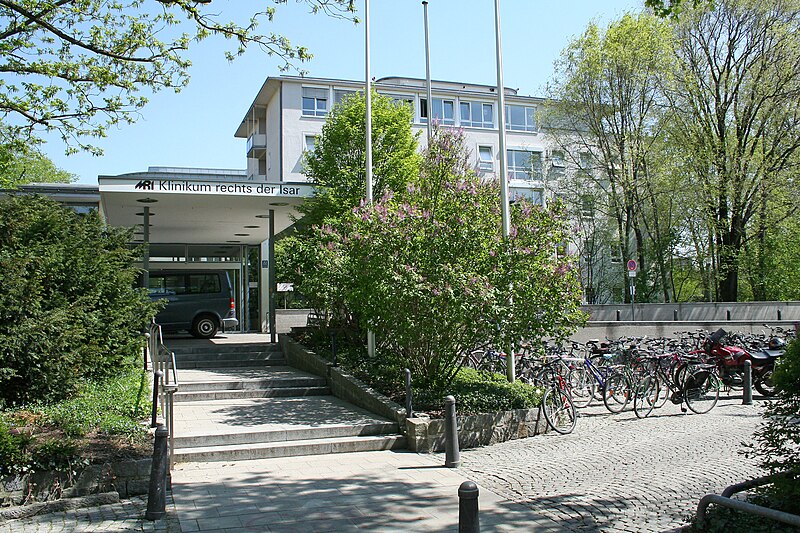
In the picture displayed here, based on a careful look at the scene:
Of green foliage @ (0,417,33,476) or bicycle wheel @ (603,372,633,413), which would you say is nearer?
green foliage @ (0,417,33,476)

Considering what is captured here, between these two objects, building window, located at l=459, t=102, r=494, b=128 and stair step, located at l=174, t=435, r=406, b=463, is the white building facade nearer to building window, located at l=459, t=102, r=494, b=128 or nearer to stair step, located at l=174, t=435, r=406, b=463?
building window, located at l=459, t=102, r=494, b=128

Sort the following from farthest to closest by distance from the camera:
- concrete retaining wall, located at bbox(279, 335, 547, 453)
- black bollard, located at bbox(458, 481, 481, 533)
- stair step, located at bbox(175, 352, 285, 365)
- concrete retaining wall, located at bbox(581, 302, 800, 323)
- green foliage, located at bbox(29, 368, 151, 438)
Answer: concrete retaining wall, located at bbox(581, 302, 800, 323) < stair step, located at bbox(175, 352, 285, 365) < concrete retaining wall, located at bbox(279, 335, 547, 453) < green foliage, located at bbox(29, 368, 151, 438) < black bollard, located at bbox(458, 481, 481, 533)

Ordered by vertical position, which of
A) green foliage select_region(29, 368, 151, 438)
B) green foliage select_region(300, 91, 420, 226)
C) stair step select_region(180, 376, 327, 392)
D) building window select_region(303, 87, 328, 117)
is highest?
building window select_region(303, 87, 328, 117)

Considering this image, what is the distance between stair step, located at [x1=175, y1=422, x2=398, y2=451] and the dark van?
42.1 ft

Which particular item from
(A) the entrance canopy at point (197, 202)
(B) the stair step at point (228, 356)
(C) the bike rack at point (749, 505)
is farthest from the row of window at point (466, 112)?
(C) the bike rack at point (749, 505)

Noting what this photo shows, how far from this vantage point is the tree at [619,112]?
103ft

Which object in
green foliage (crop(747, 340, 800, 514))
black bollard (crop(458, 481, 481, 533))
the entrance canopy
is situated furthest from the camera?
the entrance canopy

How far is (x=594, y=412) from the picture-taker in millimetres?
12156

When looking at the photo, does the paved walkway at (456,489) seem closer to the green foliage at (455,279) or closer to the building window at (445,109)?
the green foliage at (455,279)

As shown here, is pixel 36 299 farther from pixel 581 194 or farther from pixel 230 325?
pixel 581 194

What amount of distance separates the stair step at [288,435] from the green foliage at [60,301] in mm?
2271

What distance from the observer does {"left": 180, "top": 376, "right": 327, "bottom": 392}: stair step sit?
12.9 metres

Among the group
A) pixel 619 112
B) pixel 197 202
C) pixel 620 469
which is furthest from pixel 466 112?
pixel 620 469

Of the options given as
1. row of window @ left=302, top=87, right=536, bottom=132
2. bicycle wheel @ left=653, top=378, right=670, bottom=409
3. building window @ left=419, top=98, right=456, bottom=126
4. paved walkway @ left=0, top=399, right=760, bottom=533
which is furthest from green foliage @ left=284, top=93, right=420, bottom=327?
building window @ left=419, top=98, right=456, bottom=126
